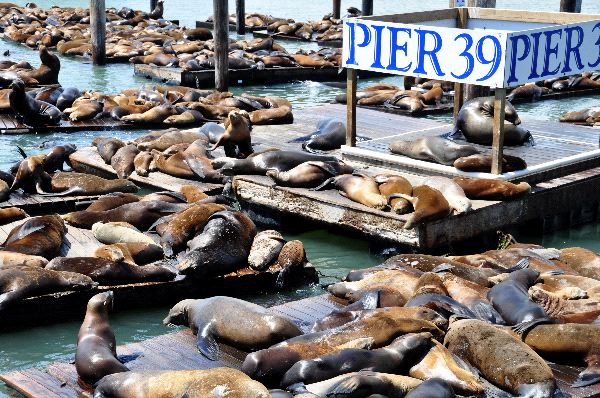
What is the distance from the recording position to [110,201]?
854cm

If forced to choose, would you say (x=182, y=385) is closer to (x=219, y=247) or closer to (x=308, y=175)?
(x=219, y=247)

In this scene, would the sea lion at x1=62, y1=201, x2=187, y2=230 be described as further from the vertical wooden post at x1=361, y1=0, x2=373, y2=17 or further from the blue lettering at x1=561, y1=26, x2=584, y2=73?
the vertical wooden post at x1=361, y1=0, x2=373, y2=17

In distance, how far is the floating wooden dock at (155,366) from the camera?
5.14 metres

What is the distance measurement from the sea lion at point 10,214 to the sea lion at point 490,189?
3716 millimetres

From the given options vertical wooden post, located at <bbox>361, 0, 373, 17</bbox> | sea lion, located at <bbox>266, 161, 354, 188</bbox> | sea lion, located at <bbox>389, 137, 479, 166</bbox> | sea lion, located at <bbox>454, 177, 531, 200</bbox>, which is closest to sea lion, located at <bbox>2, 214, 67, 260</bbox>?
sea lion, located at <bbox>266, 161, 354, 188</bbox>

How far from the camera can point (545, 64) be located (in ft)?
29.8

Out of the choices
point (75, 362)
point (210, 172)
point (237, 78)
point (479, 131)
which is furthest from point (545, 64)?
point (237, 78)

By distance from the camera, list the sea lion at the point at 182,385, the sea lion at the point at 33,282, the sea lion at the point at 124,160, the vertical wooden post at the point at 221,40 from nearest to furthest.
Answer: the sea lion at the point at 182,385 < the sea lion at the point at 33,282 < the sea lion at the point at 124,160 < the vertical wooden post at the point at 221,40

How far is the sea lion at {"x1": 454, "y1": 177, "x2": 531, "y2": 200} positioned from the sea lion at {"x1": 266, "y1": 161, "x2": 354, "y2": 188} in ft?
3.86

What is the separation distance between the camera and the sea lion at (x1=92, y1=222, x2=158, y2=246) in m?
7.68

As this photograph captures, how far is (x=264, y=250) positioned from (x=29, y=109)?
23.1 feet

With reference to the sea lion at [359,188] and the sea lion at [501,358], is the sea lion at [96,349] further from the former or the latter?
the sea lion at [359,188]

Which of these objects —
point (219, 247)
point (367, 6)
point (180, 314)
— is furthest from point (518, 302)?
point (367, 6)

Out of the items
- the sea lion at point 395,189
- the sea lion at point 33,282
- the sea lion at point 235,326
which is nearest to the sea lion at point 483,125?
the sea lion at point 395,189
